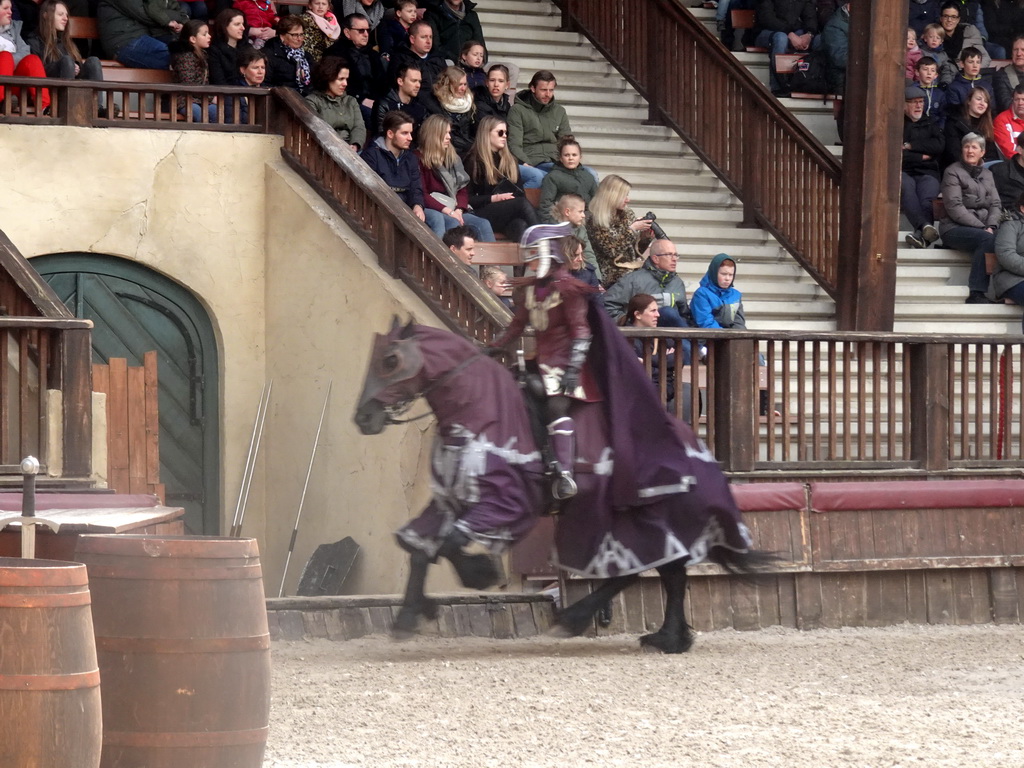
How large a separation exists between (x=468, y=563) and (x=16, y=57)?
5.55m

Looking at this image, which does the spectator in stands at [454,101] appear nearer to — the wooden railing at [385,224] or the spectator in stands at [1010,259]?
the wooden railing at [385,224]

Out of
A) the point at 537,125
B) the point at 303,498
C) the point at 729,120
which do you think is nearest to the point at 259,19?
the point at 537,125

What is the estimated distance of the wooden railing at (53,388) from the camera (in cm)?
793

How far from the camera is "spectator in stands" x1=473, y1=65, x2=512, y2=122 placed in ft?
41.0

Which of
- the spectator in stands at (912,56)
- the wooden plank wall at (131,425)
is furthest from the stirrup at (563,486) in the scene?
the spectator in stands at (912,56)

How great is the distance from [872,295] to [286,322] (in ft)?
12.5

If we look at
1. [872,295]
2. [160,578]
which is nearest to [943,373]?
[872,295]

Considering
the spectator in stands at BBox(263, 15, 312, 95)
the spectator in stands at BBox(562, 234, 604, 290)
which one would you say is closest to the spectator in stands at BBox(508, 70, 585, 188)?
the spectator in stands at BBox(263, 15, 312, 95)

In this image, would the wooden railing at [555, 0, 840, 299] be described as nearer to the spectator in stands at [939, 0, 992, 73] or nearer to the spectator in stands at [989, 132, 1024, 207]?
the spectator in stands at [989, 132, 1024, 207]

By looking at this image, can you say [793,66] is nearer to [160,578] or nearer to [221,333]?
[221,333]

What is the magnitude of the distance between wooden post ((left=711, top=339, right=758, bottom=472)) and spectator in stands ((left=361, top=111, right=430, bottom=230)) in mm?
2636

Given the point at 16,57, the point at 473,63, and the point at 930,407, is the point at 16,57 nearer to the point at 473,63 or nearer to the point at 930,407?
the point at 473,63

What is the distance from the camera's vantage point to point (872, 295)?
445 inches

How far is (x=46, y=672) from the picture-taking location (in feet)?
13.8
